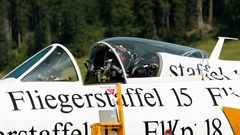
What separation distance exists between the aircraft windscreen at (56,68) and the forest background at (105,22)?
78279mm

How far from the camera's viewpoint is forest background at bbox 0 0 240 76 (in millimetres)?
93512

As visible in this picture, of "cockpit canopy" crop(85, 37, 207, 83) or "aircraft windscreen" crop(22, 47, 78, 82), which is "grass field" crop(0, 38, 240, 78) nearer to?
"cockpit canopy" crop(85, 37, 207, 83)

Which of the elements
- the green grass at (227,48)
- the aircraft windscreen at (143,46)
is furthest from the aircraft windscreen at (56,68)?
the green grass at (227,48)

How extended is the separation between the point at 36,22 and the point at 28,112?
A: 357 ft

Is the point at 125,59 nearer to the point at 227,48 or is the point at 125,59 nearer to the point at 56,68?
the point at 56,68

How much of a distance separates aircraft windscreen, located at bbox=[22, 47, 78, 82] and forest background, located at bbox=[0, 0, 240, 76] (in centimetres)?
7828

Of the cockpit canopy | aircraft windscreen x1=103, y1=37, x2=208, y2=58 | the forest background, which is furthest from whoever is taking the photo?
the forest background

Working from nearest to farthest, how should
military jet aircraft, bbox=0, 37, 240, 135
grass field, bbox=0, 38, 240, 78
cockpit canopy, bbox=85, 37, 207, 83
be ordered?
military jet aircraft, bbox=0, 37, 240, 135 < cockpit canopy, bbox=85, 37, 207, 83 < grass field, bbox=0, 38, 240, 78

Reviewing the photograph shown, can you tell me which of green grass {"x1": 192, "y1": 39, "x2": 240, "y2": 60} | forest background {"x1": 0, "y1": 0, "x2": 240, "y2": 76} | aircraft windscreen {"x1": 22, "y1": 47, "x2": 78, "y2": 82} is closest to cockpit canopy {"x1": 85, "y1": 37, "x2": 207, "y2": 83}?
aircraft windscreen {"x1": 22, "y1": 47, "x2": 78, "y2": 82}

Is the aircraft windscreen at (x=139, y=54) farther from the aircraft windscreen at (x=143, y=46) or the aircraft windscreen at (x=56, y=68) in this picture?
the aircraft windscreen at (x=56, y=68)

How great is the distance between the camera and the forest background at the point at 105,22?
93512 millimetres

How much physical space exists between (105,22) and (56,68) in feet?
328

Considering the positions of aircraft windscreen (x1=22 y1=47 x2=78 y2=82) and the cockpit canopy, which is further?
the cockpit canopy

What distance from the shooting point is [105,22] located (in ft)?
358
